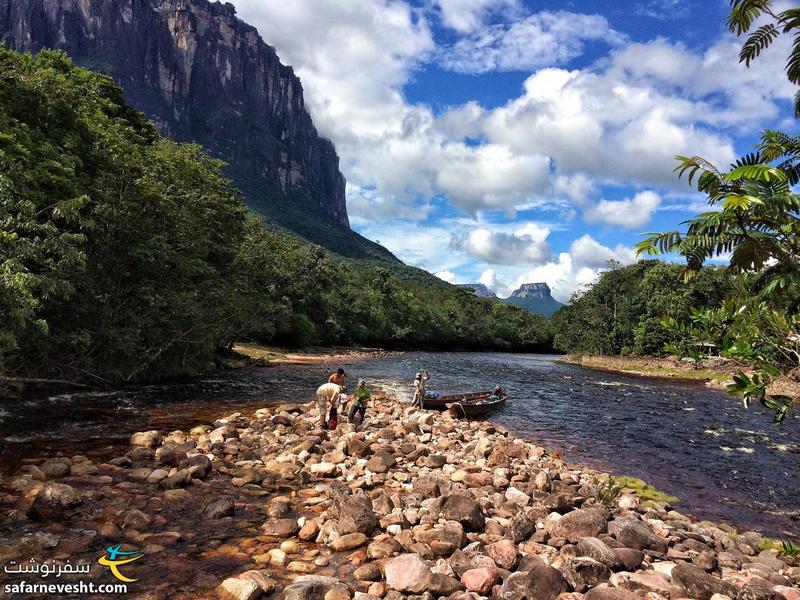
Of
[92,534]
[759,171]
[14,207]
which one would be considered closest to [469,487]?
[92,534]

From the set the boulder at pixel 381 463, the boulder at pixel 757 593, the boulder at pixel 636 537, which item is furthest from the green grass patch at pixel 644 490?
the boulder at pixel 381 463

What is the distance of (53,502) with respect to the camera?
28.2 ft

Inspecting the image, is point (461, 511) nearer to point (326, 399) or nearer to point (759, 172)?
point (759, 172)

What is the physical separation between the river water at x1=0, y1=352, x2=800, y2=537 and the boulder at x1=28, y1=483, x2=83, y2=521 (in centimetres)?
372

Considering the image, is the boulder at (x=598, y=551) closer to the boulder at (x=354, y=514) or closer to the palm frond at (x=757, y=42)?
the boulder at (x=354, y=514)

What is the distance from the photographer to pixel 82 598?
6.34 metres

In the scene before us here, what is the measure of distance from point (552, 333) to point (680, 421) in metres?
99.0

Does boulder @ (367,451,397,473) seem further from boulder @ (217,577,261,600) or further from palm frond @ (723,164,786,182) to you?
palm frond @ (723,164,786,182)

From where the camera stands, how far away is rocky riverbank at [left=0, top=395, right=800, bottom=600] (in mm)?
7039

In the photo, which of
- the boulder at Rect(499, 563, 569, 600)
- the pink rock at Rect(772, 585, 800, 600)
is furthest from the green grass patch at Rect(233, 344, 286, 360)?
the pink rock at Rect(772, 585, 800, 600)

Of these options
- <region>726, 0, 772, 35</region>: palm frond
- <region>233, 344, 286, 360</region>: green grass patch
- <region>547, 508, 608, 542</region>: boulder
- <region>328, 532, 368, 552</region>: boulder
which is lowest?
<region>233, 344, 286, 360</region>: green grass patch

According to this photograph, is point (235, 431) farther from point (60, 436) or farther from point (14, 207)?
point (14, 207)

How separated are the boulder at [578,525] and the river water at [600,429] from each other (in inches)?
248

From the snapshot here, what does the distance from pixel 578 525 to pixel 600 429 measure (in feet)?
56.9
